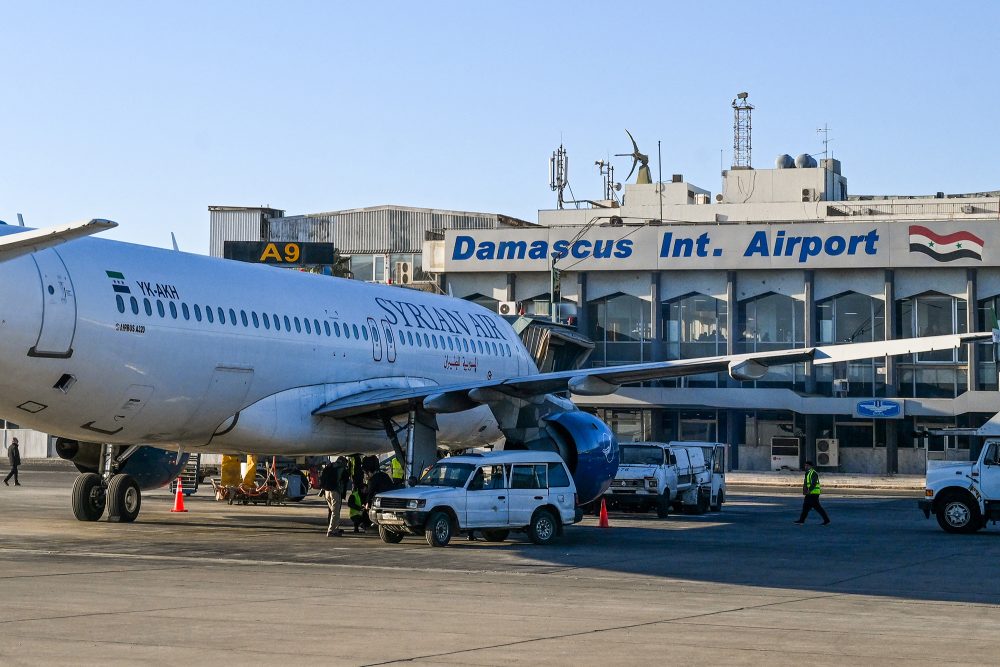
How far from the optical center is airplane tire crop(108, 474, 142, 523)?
27172 mm

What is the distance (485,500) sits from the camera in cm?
2325

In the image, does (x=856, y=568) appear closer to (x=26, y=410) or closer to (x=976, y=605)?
(x=976, y=605)

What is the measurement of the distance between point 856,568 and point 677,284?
4262 cm

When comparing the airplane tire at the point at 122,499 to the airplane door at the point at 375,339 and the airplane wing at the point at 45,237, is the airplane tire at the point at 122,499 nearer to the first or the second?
the airplane door at the point at 375,339

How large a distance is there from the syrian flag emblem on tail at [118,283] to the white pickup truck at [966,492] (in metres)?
17.1

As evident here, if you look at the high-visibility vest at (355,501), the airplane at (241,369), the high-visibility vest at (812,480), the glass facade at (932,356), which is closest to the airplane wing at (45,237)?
the airplane at (241,369)

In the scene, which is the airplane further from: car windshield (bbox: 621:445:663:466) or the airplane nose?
car windshield (bbox: 621:445:663:466)

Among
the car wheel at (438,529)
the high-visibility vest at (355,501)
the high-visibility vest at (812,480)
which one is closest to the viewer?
the car wheel at (438,529)

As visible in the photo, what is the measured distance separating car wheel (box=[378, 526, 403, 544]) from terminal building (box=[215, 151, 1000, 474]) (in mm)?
34774

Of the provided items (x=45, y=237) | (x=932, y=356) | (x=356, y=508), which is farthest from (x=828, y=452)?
(x=45, y=237)

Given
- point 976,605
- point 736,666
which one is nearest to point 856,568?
point 976,605

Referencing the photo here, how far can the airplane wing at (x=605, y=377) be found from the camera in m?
23.0

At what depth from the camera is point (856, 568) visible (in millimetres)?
20516

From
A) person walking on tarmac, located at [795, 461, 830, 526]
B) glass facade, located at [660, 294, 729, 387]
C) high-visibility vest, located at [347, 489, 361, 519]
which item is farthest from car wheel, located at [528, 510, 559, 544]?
glass facade, located at [660, 294, 729, 387]
